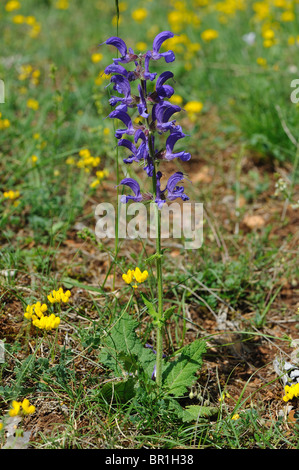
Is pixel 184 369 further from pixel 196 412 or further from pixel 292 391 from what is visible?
pixel 292 391

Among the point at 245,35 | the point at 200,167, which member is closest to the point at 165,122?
the point at 200,167

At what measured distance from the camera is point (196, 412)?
8.53 ft

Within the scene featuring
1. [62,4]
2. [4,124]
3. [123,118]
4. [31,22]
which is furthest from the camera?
[62,4]

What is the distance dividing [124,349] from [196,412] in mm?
535

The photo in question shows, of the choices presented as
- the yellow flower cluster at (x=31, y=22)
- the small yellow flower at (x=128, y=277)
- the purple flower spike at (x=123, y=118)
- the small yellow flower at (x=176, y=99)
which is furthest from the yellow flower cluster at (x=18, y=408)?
the yellow flower cluster at (x=31, y=22)

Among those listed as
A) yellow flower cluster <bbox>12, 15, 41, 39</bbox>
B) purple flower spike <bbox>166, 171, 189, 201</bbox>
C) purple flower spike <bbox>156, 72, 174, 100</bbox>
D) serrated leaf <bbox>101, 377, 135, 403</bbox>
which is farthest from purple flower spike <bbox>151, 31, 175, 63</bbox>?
yellow flower cluster <bbox>12, 15, 41, 39</bbox>

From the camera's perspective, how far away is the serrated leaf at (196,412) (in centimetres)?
251

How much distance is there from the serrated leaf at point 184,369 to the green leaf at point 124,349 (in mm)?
122

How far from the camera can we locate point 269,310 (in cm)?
349

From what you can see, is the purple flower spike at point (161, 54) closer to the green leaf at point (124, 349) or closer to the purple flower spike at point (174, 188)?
the purple flower spike at point (174, 188)

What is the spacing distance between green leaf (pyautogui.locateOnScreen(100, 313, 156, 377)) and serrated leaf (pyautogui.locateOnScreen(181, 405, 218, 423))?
303 millimetres

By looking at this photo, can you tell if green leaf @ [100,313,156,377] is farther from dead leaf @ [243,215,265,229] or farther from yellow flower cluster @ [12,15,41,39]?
yellow flower cluster @ [12,15,41,39]

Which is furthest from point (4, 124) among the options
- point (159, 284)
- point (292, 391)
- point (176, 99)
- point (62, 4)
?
point (62, 4)

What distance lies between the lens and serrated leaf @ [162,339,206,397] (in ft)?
8.59
